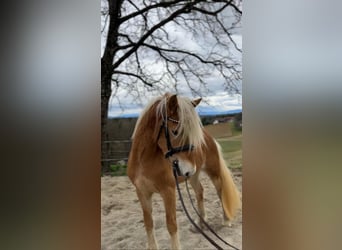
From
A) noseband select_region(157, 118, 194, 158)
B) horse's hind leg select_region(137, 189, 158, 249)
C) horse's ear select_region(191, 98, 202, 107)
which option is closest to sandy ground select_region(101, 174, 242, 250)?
horse's hind leg select_region(137, 189, 158, 249)

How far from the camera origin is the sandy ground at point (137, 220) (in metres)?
1.36

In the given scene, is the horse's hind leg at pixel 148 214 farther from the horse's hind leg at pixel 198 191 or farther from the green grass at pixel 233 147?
the green grass at pixel 233 147

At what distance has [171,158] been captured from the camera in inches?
56.4

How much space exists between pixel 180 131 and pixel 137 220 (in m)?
0.38

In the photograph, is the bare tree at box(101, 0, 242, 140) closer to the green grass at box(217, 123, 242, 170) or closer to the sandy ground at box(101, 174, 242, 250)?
the green grass at box(217, 123, 242, 170)

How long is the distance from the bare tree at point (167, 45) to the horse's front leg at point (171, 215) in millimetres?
385

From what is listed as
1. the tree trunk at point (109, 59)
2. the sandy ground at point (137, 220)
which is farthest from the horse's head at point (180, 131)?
the tree trunk at point (109, 59)

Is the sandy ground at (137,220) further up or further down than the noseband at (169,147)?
further down

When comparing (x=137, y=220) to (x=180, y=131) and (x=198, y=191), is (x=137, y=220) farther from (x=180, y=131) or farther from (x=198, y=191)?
(x=180, y=131)

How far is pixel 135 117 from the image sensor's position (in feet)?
4.58

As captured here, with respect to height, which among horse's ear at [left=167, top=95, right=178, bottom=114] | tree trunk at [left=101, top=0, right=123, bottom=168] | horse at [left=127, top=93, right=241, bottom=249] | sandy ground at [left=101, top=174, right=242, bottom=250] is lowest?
sandy ground at [left=101, top=174, right=242, bottom=250]

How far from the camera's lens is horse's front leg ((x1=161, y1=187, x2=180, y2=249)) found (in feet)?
4.64

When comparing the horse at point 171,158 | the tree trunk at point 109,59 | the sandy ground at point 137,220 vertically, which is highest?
the tree trunk at point 109,59
